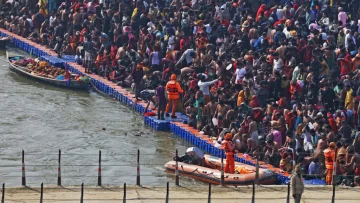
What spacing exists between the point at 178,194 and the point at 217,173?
3632 mm

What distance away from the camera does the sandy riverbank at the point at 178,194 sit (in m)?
37.7

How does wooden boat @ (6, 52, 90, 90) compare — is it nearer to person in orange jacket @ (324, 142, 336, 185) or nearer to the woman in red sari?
the woman in red sari

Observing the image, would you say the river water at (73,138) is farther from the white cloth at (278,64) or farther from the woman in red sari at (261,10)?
the woman in red sari at (261,10)

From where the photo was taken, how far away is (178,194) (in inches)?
1519

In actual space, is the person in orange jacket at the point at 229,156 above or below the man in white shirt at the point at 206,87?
below

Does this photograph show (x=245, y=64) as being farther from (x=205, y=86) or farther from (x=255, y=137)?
(x=255, y=137)

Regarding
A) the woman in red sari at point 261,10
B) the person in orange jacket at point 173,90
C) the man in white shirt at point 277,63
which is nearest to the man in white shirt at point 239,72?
the man in white shirt at point 277,63

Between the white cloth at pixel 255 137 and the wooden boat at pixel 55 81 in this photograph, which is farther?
the wooden boat at pixel 55 81

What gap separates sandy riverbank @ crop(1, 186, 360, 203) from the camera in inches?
1483

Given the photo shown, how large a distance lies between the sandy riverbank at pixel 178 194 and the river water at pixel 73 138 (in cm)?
337

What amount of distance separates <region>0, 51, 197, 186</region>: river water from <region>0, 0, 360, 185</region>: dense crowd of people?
1.39 meters

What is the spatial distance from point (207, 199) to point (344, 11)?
647 inches

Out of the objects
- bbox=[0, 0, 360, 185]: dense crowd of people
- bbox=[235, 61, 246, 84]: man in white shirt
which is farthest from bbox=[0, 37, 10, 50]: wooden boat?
bbox=[235, 61, 246, 84]: man in white shirt

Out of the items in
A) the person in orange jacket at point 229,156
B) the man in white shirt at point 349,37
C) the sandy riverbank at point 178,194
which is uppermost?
the man in white shirt at point 349,37
